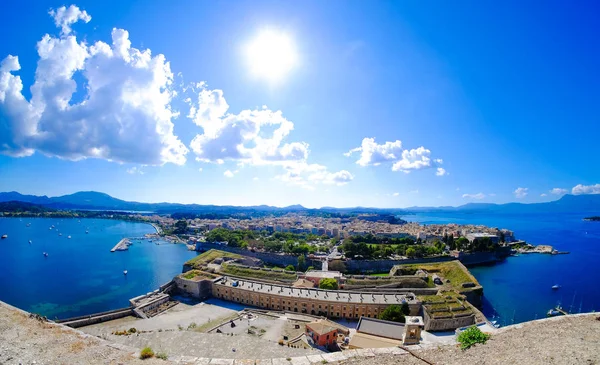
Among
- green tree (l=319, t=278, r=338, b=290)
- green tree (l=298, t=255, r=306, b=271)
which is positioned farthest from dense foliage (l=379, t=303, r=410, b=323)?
green tree (l=298, t=255, r=306, b=271)

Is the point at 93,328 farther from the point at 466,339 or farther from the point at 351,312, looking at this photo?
the point at 466,339

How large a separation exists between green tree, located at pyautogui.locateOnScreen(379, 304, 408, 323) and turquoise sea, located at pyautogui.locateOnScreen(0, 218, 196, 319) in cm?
2386

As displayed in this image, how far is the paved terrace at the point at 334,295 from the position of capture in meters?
25.1

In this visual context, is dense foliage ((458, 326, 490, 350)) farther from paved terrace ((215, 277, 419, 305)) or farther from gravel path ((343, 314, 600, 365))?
paved terrace ((215, 277, 419, 305))

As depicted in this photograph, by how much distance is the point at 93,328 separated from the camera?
2023cm

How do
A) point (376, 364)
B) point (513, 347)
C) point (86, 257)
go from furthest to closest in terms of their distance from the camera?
point (86, 257) < point (513, 347) < point (376, 364)

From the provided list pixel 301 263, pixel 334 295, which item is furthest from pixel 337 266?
pixel 334 295

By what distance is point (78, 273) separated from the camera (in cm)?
4094

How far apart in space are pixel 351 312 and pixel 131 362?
21970 mm

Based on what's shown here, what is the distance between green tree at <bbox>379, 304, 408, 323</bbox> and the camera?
22609mm

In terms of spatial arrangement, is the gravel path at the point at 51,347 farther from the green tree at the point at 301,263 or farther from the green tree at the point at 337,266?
the green tree at the point at 301,263

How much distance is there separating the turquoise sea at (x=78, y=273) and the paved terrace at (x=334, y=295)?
1338cm

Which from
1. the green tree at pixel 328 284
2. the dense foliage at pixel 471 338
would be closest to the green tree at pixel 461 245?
the green tree at pixel 328 284

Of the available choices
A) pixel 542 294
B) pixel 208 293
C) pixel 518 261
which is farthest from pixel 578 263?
pixel 208 293
